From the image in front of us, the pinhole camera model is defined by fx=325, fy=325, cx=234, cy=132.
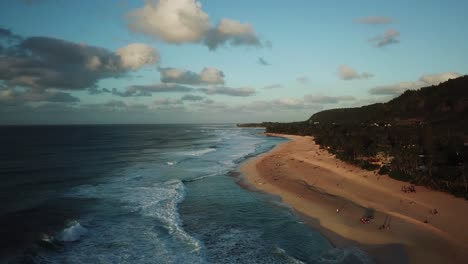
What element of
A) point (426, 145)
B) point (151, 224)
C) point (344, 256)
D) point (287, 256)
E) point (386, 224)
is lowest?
point (151, 224)

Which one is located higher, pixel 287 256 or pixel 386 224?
pixel 386 224

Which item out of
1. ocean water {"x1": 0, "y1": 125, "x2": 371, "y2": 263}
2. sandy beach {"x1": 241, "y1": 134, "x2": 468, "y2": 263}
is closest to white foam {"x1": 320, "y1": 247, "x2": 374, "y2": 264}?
ocean water {"x1": 0, "y1": 125, "x2": 371, "y2": 263}

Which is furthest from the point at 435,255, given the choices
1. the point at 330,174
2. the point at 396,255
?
the point at 330,174

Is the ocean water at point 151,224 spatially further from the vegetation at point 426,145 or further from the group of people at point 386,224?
the vegetation at point 426,145

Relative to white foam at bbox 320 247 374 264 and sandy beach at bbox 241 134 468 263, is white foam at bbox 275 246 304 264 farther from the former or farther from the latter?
sandy beach at bbox 241 134 468 263

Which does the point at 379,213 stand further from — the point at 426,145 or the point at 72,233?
the point at 72,233

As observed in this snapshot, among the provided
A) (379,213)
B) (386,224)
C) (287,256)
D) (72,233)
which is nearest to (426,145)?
(379,213)


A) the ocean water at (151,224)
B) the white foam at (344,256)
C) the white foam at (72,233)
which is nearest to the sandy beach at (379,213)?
the white foam at (344,256)
